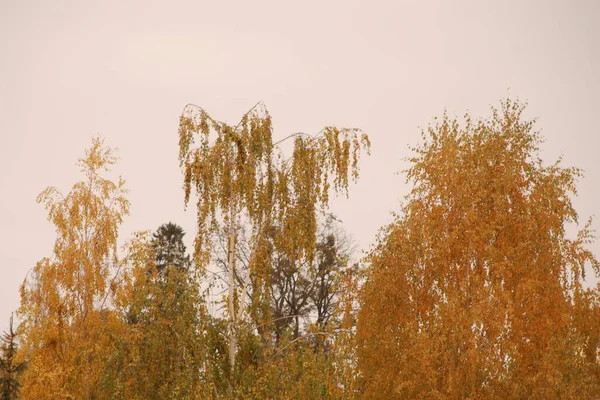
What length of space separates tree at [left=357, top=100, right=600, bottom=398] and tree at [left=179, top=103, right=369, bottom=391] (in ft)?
7.83

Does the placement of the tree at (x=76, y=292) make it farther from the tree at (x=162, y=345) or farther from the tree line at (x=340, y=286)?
the tree at (x=162, y=345)

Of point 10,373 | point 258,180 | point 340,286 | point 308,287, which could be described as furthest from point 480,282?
point 308,287

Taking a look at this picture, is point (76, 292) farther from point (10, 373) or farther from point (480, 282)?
point (480, 282)

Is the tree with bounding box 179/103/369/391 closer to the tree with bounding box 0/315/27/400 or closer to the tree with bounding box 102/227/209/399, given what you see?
the tree with bounding box 102/227/209/399

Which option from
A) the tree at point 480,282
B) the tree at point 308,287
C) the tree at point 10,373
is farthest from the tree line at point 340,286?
the tree at point 308,287

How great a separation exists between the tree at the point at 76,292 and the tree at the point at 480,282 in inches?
259

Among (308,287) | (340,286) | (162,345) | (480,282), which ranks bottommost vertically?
(162,345)

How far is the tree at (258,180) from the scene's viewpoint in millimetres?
15711

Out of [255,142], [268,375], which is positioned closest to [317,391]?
[268,375]

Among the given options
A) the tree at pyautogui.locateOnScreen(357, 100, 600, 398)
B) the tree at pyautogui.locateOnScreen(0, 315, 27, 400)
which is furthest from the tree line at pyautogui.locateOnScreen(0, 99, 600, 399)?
the tree at pyautogui.locateOnScreen(0, 315, 27, 400)

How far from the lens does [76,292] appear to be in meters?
17.9

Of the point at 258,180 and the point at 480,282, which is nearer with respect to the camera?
the point at 480,282

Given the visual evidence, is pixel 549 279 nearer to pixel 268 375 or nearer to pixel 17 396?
pixel 268 375

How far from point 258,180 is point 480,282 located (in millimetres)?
5430
